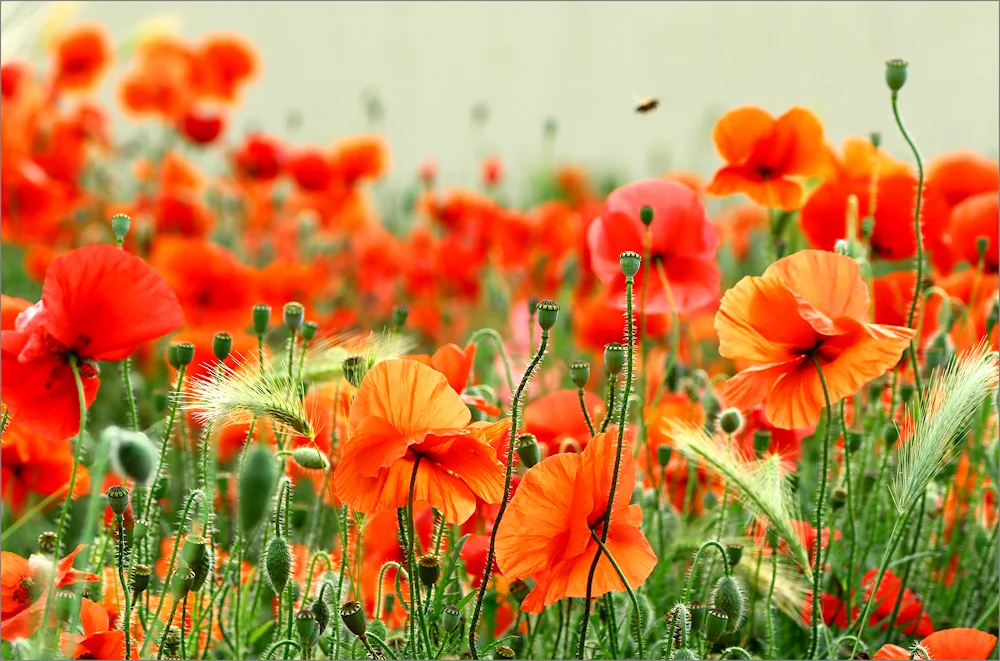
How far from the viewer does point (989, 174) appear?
4.67 feet

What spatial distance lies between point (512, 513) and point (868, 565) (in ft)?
1.90

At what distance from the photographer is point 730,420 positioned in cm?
94

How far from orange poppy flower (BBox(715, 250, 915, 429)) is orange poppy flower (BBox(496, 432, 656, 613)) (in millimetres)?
143

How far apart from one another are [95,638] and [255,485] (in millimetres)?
247

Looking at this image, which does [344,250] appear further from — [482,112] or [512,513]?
[512,513]

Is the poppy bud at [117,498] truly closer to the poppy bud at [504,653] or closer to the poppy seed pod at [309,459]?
the poppy seed pod at [309,459]

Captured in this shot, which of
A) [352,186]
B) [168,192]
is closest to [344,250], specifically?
[352,186]

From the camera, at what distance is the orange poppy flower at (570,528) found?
73cm

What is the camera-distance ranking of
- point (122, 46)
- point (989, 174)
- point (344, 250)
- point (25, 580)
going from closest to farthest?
point (25, 580) → point (989, 174) → point (122, 46) → point (344, 250)

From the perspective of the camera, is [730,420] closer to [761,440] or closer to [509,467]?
[761,440]

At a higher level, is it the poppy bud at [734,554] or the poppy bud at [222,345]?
the poppy bud at [222,345]

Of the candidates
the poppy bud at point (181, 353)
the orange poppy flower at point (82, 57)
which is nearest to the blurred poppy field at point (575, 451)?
the poppy bud at point (181, 353)

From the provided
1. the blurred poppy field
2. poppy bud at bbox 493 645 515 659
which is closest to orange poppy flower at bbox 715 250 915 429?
the blurred poppy field

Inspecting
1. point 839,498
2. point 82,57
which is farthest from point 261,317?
point 82,57
